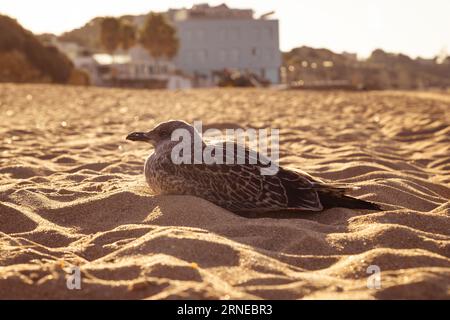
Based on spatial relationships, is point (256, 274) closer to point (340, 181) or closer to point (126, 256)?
point (126, 256)

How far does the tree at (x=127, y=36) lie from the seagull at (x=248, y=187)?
2290 inches

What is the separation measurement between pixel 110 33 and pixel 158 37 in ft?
14.4

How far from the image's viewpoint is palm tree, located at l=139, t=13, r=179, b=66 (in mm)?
59625

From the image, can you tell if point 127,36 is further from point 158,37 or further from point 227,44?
point 227,44

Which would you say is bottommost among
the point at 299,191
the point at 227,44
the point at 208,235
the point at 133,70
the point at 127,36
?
the point at 208,235

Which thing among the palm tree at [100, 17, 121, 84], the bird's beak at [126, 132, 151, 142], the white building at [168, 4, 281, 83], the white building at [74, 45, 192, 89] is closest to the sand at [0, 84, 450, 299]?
the bird's beak at [126, 132, 151, 142]

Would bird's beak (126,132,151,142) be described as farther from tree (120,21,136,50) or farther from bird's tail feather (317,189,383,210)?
tree (120,21,136,50)

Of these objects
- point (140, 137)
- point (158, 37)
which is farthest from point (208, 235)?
point (158, 37)

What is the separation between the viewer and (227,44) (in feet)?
218

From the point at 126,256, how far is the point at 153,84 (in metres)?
37.6

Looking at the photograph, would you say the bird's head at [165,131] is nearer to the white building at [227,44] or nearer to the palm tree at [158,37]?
the palm tree at [158,37]
